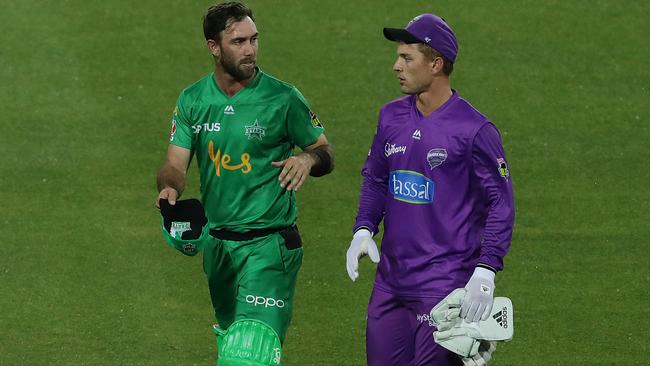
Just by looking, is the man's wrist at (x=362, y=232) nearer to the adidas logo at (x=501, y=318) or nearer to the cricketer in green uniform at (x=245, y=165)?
the cricketer in green uniform at (x=245, y=165)

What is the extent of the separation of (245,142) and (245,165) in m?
0.16

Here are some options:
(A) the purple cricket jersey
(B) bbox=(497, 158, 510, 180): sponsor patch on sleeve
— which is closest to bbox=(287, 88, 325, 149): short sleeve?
(A) the purple cricket jersey

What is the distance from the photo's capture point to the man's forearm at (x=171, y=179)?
9.68m

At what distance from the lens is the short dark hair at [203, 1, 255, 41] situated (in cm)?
980

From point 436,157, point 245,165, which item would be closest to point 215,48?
point 245,165

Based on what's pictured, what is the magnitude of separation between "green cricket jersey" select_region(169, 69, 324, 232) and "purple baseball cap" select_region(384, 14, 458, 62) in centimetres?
116

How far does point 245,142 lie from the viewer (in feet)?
31.9

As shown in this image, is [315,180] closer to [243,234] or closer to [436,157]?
[243,234]

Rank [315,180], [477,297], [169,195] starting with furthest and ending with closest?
[315,180] → [169,195] → [477,297]

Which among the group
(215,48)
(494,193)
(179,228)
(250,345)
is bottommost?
(250,345)

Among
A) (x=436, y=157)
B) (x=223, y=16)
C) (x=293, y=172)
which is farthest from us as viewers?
(x=223, y=16)

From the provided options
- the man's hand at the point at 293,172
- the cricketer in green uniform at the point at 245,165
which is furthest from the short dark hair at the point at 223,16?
the man's hand at the point at 293,172

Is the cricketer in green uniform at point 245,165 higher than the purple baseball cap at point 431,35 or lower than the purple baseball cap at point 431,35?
lower

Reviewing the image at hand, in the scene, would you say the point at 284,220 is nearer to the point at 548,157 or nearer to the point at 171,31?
the point at 548,157
